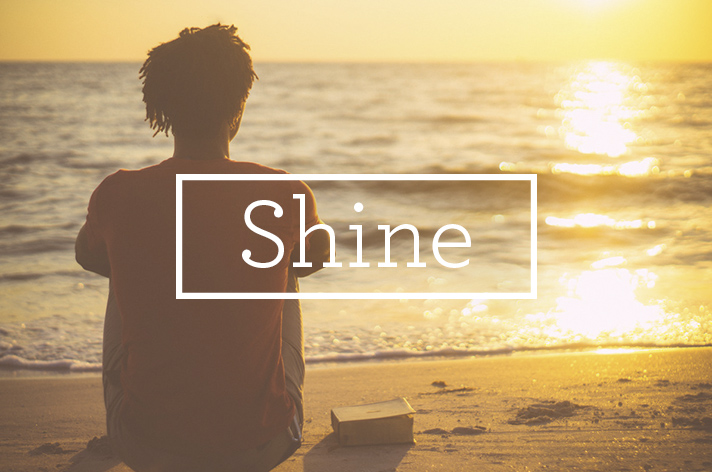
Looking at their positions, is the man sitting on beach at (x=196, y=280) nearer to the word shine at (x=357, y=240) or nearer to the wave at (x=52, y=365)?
the word shine at (x=357, y=240)

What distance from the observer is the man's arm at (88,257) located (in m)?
1.87

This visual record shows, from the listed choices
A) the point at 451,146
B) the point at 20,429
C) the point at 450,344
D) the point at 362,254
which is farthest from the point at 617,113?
the point at 20,429

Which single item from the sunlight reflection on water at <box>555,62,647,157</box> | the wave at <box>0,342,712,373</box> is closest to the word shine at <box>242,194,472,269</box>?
the wave at <box>0,342,712,373</box>

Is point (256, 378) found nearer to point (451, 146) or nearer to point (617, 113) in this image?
point (451, 146)

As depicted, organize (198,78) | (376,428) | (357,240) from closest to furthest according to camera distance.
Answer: (198,78), (376,428), (357,240)

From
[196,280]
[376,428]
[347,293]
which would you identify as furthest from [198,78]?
[347,293]

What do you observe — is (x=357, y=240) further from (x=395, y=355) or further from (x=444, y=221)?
(x=395, y=355)

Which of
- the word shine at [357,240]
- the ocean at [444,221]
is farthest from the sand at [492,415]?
the word shine at [357,240]

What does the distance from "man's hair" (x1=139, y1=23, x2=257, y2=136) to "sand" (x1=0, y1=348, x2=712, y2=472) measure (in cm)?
158

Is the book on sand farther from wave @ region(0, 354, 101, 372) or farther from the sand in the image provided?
wave @ region(0, 354, 101, 372)

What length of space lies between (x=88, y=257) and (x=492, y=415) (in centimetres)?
219

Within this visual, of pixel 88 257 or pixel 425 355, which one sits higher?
pixel 88 257

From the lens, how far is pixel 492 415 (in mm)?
3344

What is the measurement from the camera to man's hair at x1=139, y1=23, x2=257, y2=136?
1816 mm
